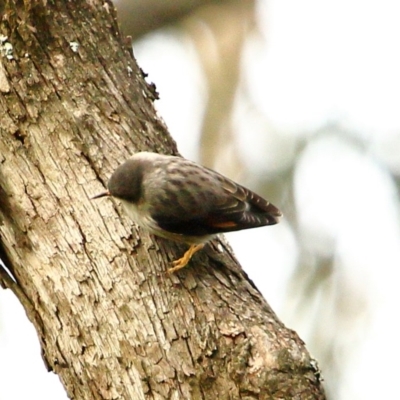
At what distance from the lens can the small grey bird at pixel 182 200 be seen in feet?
12.9

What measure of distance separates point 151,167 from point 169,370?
114 centimetres

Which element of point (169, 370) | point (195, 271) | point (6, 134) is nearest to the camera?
point (169, 370)

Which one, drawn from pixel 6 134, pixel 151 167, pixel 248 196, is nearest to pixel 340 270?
pixel 248 196

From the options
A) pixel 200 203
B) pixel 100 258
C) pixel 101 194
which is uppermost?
pixel 200 203

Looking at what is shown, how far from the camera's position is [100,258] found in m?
3.73

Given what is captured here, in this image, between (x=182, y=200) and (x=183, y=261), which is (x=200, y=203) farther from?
(x=183, y=261)

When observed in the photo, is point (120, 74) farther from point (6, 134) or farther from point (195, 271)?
point (195, 271)

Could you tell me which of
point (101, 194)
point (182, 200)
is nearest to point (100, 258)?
point (101, 194)

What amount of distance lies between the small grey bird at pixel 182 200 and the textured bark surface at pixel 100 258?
0.29ft

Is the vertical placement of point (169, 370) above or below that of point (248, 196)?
below

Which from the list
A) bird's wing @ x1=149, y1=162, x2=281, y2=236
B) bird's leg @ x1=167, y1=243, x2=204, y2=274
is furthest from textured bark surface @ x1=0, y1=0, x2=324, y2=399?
bird's wing @ x1=149, y1=162, x2=281, y2=236

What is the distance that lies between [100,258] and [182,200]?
0.69 meters

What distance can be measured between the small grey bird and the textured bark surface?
0.09 metres

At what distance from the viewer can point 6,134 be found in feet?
13.2
